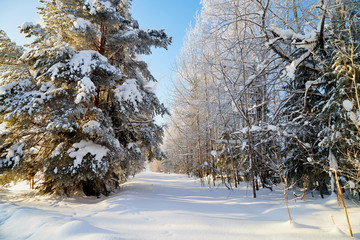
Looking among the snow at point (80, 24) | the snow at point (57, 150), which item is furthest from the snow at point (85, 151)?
the snow at point (80, 24)

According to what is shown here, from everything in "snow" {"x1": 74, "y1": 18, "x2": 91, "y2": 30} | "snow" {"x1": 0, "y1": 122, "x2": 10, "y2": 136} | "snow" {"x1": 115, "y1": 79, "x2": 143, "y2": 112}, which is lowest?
"snow" {"x1": 0, "y1": 122, "x2": 10, "y2": 136}

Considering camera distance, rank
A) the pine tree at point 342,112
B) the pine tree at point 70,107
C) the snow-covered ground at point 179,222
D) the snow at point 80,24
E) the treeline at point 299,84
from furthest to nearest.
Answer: the snow at point 80,24 < the pine tree at point 70,107 < the treeline at point 299,84 < the pine tree at point 342,112 < the snow-covered ground at point 179,222

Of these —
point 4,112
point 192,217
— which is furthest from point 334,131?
point 4,112

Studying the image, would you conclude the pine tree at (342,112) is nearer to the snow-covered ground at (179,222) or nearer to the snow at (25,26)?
the snow-covered ground at (179,222)

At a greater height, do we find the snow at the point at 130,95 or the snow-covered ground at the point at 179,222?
the snow at the point at 130,95

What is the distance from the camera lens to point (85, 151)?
13.3 ft

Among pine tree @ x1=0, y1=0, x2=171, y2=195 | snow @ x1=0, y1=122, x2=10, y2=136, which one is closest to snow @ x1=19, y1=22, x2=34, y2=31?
pine tree @ x1=0, y1=0, x2=171, y2=195

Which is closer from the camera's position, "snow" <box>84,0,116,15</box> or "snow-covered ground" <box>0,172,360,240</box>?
"snow-covered ground" <box>0,172,360,240</box>

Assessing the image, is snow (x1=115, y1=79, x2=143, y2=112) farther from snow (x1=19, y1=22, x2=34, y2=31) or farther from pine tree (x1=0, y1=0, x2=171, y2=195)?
snow (x1=19, y1=22, x2=34, y2=31)

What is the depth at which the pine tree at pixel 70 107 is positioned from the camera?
389 cm

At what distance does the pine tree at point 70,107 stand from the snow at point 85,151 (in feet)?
0.05

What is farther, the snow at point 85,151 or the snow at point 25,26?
the snow at point 25,26

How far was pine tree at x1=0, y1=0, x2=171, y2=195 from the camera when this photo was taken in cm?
389

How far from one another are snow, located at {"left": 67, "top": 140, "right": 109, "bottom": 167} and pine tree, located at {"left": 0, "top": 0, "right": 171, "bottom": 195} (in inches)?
0.6
